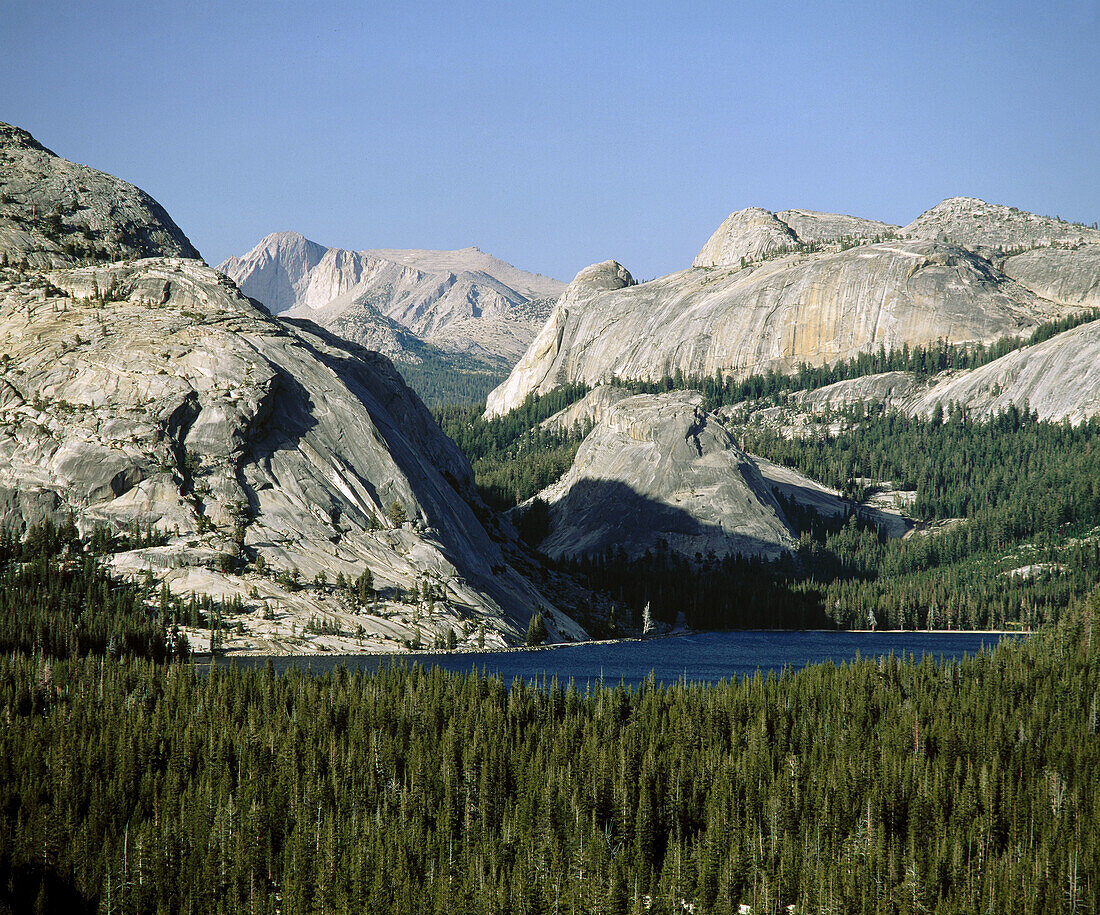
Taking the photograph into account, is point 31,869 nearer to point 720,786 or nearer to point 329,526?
point 720,786

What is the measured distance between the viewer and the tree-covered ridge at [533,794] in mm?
70500

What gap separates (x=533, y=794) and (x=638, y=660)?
288ft

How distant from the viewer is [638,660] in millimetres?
173500

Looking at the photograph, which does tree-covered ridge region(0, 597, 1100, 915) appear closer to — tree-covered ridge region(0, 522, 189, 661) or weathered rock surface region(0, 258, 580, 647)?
tree-covered ridge region(0, 522, 189, 661)

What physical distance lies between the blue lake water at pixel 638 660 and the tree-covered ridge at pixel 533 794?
20228 mm

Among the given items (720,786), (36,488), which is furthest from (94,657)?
(720,786)

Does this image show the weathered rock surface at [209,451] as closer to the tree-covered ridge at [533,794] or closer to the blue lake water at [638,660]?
the blue lake water at [638,660]

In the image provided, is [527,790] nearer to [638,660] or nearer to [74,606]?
[74,606]

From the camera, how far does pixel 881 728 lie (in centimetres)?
10494

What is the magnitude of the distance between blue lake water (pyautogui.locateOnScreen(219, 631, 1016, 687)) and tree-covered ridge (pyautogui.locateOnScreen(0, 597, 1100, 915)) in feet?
66.4

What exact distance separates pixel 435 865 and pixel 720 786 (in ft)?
78.5

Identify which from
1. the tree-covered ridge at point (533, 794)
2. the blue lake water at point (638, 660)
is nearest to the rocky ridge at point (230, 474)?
the blue lake water at point (638, 660)

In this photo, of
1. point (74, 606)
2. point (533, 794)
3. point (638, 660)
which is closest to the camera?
point (533, 794)

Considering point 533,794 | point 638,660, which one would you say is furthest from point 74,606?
point 638,660
